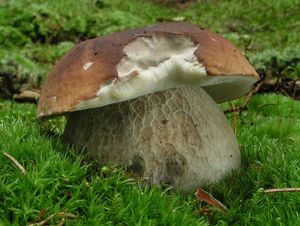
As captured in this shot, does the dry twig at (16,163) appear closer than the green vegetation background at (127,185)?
No

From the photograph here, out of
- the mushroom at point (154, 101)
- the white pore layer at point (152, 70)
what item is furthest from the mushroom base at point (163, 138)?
the white pore layer at point (152, 70)

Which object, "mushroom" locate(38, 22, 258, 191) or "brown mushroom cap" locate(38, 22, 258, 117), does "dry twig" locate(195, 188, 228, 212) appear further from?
"brown mushroom cap" locate(38, 22, 258, 117)

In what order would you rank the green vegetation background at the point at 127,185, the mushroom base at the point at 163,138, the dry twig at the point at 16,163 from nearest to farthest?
the green vegetation background at the point at 127,185, the dry twig at the point at 16,163, the mushroom base at the point at 163,138

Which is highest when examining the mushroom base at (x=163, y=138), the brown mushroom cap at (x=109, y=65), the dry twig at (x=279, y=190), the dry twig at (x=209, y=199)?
the brown mushroom cap at (x=109, y=65)

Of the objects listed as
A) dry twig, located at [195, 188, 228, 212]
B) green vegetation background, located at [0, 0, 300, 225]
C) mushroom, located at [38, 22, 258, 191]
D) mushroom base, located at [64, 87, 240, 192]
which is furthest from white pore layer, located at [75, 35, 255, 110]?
dry twig, located at [195, 188, 228, 212]

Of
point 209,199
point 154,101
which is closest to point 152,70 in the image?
point 154,101

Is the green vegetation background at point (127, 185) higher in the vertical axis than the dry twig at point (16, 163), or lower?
lower

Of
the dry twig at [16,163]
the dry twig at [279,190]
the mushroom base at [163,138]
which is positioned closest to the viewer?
the dry twig at [16,163]

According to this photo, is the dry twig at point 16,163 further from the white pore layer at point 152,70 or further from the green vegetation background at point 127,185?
the white pore layer at point 152,70

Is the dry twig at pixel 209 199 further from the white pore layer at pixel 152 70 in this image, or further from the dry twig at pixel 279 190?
the white pore layer at pixel 152 70

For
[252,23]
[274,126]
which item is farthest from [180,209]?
[252,23]
